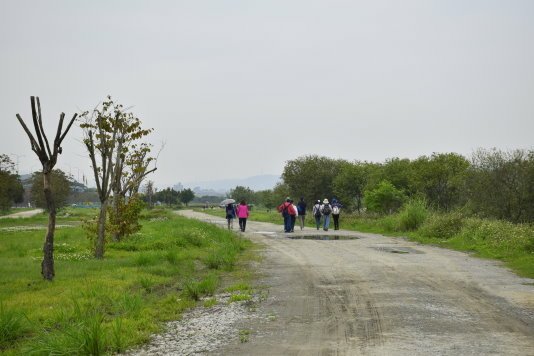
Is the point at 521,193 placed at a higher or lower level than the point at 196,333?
higher

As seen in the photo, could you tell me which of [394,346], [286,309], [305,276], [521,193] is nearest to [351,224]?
[521,193]

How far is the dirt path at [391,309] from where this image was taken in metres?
6.58

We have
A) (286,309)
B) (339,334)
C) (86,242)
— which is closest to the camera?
(339,334)

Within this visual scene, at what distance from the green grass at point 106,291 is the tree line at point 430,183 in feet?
45.3

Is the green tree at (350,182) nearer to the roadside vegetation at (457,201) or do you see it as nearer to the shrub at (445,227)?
the roadside vegetation at (457,201)

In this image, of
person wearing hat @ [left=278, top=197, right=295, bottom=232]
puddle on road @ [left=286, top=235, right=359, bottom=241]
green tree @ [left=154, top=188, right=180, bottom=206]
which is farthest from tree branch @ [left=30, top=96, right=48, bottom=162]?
green tree @ [left=154, top=188, right=180, bottom=206]

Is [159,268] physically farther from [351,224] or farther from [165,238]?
[351,224]

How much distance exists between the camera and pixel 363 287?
10.8 meters

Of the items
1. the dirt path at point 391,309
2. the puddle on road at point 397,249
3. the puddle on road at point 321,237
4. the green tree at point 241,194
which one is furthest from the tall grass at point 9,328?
the green tree at point 241,194

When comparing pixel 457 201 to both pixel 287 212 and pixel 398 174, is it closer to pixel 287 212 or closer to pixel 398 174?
pixel 398 174

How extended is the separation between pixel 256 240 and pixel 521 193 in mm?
13036

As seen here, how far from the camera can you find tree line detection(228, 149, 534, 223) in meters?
25.1

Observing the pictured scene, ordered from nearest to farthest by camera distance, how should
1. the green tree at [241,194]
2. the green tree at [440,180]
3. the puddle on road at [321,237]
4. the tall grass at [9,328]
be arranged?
the tall grass at [9,328], the puddle on road at [321,237], the green tree at [440,180], the green tree at [241,194]

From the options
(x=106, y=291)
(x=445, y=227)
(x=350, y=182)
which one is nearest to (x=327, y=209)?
(x=445, y=227)
